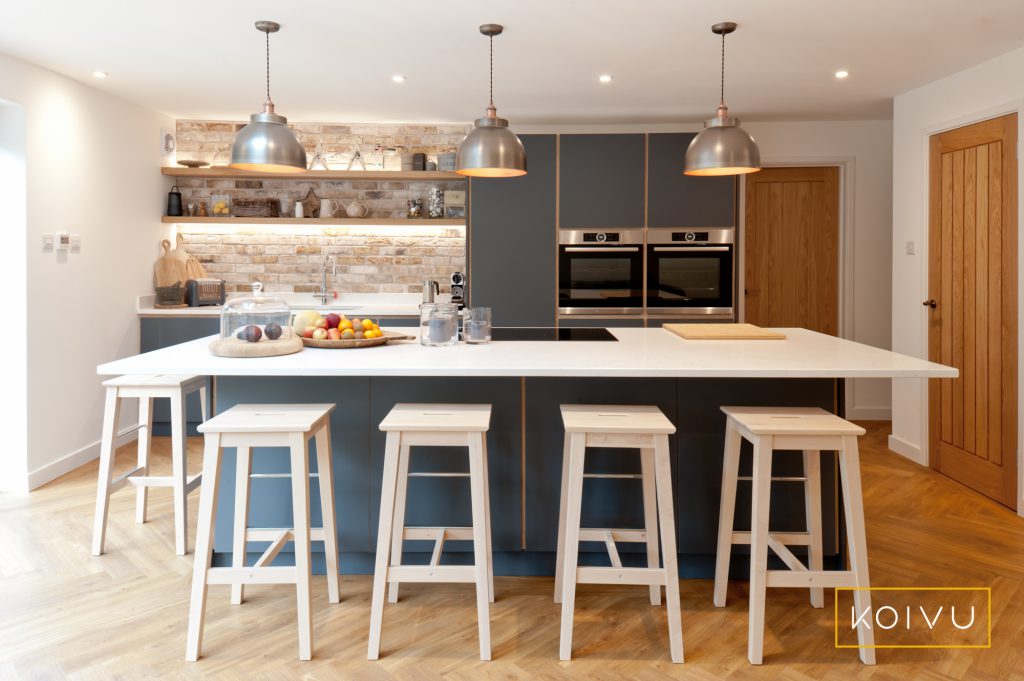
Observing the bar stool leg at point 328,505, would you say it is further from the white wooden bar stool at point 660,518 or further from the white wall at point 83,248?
the white wall at point 83,248

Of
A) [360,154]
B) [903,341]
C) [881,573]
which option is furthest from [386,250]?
[881,573]

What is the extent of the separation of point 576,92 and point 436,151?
1512mm

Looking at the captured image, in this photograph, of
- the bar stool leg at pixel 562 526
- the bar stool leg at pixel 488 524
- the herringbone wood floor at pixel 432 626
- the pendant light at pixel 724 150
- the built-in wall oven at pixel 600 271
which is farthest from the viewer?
the built-in wall oven at pixel 600 271

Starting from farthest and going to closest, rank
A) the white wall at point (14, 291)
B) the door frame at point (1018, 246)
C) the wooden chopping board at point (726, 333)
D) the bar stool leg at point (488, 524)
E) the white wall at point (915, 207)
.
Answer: the white wall at point (915, 207) < the white wall at point (14, 291) < the door frame at point (1018, 246) < the wooden chopping board at point (726, 333) < the bar stool leg at point (488, 524)

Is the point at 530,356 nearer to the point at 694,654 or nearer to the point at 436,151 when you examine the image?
the point at 694,654

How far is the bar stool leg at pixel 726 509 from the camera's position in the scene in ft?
8.66

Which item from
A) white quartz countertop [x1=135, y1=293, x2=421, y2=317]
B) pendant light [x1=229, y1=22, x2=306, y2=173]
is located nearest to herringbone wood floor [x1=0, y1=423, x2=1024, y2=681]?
pendant light [x1=229, y1=22, x2=306, y2=173]

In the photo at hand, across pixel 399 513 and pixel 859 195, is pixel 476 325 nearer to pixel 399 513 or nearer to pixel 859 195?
pixel 399 513

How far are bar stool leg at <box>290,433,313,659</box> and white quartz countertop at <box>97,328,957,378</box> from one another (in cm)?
26

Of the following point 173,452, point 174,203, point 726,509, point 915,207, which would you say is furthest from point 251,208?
point 915,207

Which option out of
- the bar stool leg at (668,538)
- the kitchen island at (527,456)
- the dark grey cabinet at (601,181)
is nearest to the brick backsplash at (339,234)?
the dark grey cabinet at (601,181)

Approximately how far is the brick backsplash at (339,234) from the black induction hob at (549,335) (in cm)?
242

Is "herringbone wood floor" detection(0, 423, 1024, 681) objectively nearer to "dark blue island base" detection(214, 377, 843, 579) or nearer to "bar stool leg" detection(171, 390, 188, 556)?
"bar stool leg" detection(171, 390, 188, 556)

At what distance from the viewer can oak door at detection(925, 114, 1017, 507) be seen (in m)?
3.97
